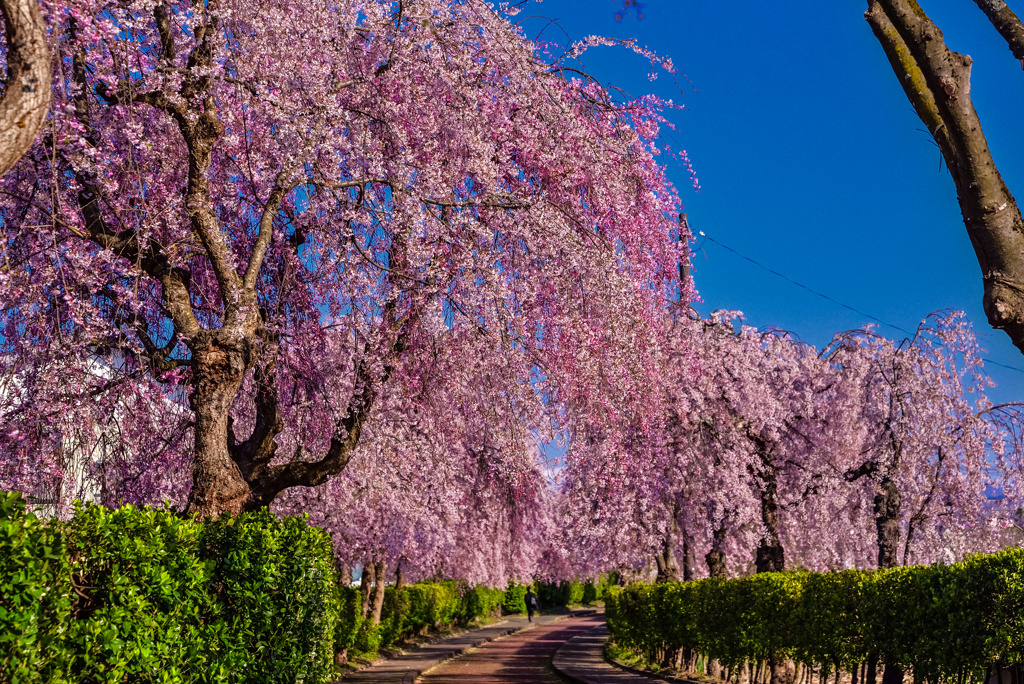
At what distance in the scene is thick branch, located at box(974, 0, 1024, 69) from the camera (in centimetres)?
588

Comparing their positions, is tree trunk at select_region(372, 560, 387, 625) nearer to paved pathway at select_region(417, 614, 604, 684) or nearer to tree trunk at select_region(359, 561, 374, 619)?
tree trunk at select_region(359, 561, 374, 619)

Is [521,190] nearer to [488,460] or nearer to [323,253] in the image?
[323,253]

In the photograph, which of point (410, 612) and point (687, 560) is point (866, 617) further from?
point (410, 612)

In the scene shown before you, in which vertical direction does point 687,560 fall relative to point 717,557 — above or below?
below

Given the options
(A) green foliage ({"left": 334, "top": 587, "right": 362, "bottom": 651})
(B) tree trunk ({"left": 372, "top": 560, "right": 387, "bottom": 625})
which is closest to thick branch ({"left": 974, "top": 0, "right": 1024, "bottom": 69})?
(A) green foliage ({"left": 334, "top": 587, "right": 362, "bottom": 651})

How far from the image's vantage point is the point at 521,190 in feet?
34.2

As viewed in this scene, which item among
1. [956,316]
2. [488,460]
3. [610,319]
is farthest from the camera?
[956,316]

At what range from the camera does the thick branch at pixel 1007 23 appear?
5875mm

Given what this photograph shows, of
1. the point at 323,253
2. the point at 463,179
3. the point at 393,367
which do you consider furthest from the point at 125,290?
the point at 463,179

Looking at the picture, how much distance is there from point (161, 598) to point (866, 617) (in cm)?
831

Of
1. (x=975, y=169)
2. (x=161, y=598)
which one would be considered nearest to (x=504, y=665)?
(x=161, y=598)

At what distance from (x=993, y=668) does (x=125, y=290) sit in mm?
9212

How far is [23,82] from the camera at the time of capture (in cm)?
486

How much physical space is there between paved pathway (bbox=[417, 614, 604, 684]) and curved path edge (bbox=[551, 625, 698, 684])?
29 centimetres
